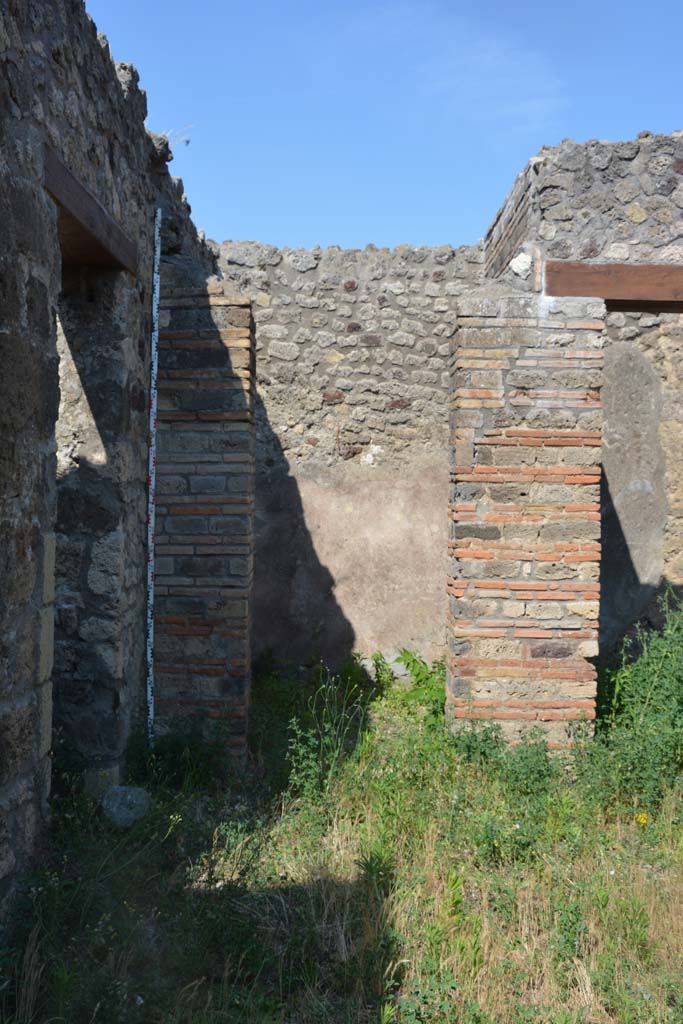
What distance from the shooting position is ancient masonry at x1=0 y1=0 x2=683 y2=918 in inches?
118

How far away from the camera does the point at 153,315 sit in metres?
4.72

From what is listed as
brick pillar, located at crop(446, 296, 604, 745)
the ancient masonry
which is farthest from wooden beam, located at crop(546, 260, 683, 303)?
brick pillar, located at crop(446, 296, 604, 745)

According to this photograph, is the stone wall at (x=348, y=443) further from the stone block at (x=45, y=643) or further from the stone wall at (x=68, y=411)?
the stone block at (x=45, y=643)

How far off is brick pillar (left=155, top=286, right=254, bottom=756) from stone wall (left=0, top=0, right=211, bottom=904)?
0.53ft

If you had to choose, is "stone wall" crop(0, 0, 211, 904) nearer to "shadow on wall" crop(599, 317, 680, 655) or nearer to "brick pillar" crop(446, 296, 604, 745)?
"brick pillar" crop(446, 296, 604, 745)

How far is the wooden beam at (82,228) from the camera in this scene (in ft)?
10.5

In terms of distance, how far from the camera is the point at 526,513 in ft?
15.4

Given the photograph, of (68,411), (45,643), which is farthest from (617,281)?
(45,643)

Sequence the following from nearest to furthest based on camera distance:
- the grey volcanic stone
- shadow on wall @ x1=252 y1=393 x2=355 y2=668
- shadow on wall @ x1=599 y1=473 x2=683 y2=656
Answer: the grey volcanic stone → shadow on wall @ x1=599 y1=473 x2=683 y2=656 → shadow on wall @ x1=252 y1=393 x2=355 y2=668

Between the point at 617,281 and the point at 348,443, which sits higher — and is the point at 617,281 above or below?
above

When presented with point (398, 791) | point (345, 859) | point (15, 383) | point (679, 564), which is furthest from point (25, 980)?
point (679, 564)

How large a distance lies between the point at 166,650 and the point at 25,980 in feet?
7.55

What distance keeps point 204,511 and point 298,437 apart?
2542mm

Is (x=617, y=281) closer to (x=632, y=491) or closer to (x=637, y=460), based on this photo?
(x=637, y=460)
